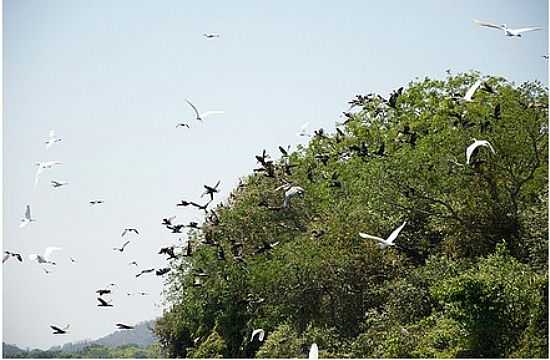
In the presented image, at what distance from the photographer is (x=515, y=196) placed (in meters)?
6.98

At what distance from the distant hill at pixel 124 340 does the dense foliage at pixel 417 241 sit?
4.24m

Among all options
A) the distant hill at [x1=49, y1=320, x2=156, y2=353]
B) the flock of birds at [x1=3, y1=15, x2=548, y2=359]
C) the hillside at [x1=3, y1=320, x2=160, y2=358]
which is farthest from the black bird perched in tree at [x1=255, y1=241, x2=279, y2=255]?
the distant hill at [x1=49, y1=320, x2=156, y2=353]

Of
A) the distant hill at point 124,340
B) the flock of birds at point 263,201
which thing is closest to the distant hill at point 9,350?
the flock of birds at point 263,201

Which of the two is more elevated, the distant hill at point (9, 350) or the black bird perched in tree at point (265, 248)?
the black bird perched in tree at point (265, 248)

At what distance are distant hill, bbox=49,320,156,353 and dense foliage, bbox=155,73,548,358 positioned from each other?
4.24 m

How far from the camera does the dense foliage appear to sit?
564 cm

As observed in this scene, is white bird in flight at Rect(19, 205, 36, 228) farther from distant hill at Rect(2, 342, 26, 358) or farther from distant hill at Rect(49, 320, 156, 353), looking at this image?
distant hill at Rect(49, 320, 156, 353)

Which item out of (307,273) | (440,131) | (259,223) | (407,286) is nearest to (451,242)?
(407,286)

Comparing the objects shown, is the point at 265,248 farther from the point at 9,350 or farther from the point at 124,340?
the point at 124,340

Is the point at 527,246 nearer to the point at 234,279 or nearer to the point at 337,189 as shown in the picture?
the point at 337,189

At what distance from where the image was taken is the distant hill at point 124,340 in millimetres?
13595

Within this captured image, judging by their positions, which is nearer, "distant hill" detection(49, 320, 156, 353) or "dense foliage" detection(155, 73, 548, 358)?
"dense foliage" detection(155, 73, 548, 358)

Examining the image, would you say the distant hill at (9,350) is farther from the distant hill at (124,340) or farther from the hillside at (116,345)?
the distant hill at (124,340)

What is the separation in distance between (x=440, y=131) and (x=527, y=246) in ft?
4.77
